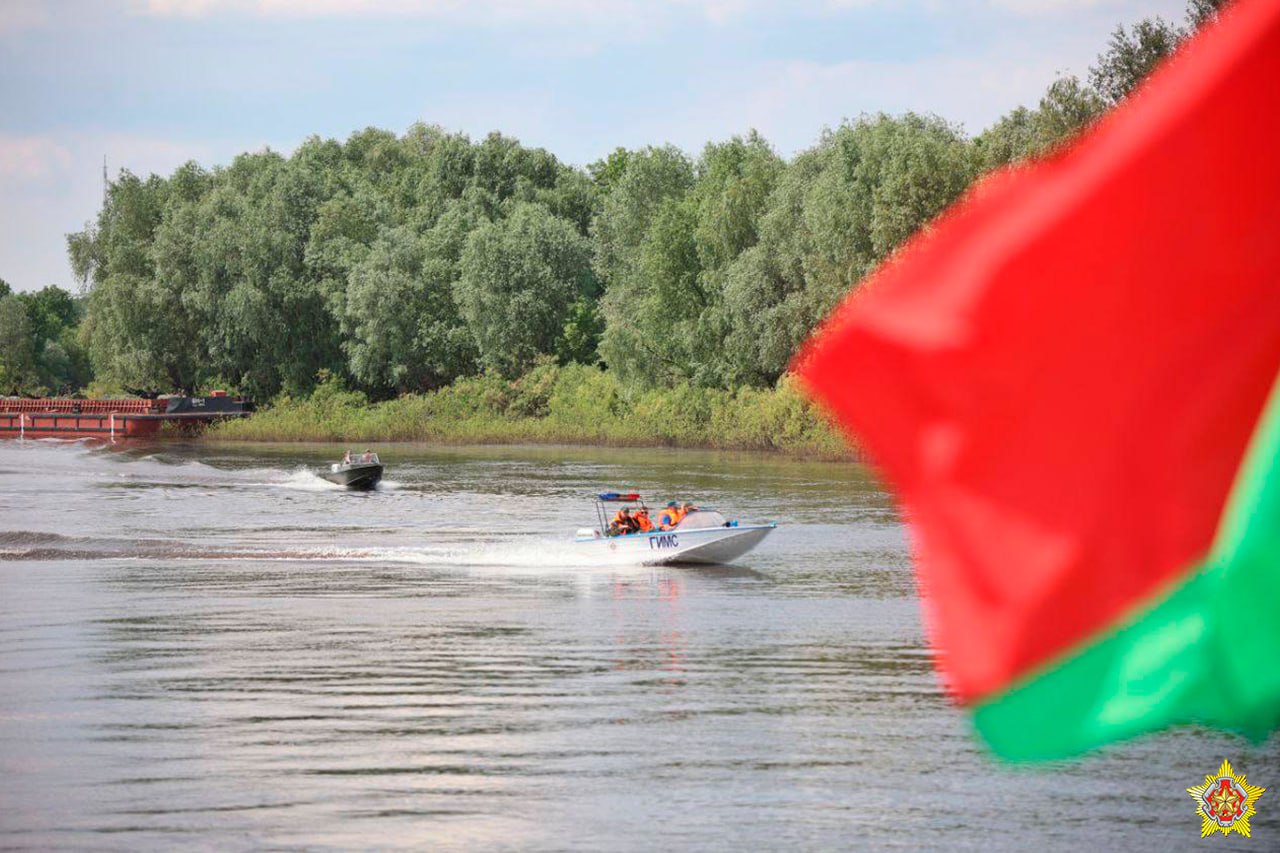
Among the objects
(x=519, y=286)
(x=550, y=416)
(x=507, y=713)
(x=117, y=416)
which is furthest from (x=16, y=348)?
(x=507, y=713)

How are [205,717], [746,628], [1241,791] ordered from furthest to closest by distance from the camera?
1. [746,628]
2. [205,717]
3. [1241,791]

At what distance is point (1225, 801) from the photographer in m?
18.1

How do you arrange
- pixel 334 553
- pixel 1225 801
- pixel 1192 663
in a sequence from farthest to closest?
pixel 334 553 < pixel 1225 801 < pixel 1192 663

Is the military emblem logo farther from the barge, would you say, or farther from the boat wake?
the barge

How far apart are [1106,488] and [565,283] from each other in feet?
352

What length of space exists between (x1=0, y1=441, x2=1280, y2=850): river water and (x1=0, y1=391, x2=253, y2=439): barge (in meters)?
64.6

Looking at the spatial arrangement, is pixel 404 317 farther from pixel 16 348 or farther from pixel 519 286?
pixel 16 348

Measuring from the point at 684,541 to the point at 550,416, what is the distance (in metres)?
65.5

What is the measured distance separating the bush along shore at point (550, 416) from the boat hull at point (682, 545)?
145 feet

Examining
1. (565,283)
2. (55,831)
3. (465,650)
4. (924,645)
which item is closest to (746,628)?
(924,645)

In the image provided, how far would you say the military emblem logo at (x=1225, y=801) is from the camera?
1742 cm

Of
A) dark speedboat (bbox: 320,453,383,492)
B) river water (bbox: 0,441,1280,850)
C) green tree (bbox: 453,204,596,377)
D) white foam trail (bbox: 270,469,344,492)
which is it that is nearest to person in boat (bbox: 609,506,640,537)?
river water (bbox: 0,441,1280,850)

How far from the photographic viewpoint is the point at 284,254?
114750 mm

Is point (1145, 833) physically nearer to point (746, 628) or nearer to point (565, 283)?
point (746, 628)
